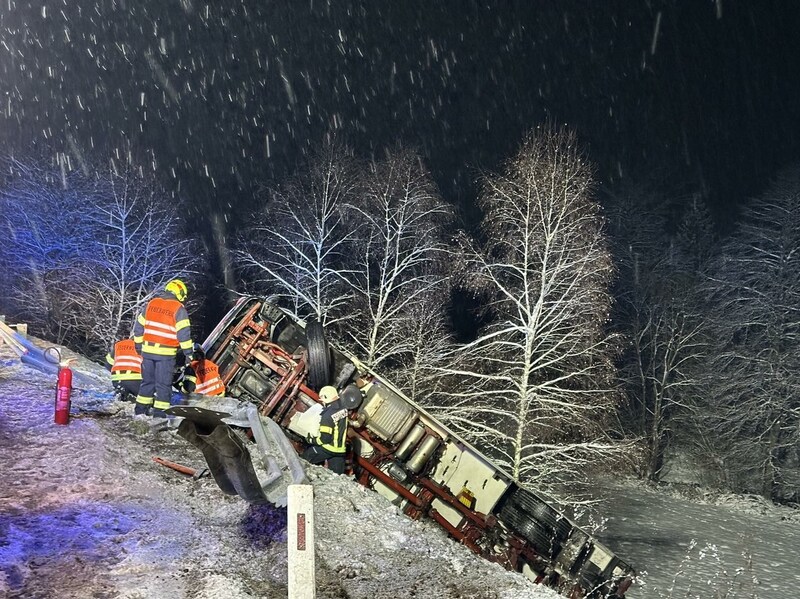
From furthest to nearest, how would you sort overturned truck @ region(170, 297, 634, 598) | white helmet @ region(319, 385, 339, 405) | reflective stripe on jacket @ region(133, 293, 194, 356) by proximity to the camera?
overturned truck @ region(170, 297, 634, 598)
white helmet @ region(319, 385, 339, 405)
reflective stripe on jacket @ region(133, 293, 194, 356)

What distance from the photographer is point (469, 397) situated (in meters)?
13.5

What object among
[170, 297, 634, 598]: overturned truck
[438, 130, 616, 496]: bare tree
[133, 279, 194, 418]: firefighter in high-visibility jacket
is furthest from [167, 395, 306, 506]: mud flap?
[438, 130, 616, 496]: bare tree

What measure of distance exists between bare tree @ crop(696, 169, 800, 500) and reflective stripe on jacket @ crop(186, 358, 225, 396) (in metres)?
17.3

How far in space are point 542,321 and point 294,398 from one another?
21.5 ft

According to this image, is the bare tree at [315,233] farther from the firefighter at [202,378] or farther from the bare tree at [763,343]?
the bare tree at [763,343]

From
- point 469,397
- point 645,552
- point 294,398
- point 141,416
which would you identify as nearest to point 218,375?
point 294,398

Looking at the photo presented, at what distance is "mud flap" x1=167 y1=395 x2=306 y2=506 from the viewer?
4.62 metres

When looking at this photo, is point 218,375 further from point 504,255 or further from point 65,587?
point 504,255

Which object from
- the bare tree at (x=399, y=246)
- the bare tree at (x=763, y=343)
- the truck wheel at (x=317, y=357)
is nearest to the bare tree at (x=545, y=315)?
the bare tree at (x=399, y=246)

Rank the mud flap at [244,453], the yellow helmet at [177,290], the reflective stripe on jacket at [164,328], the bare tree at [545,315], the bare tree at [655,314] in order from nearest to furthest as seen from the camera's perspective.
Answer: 1. the mud flap at [244,453]
2. the reflective stripe on jacket at [164,328]
3. the yellow helmet at [177,290]
4. the bare tree at [545,315]
5. the bare tree at [655,314]

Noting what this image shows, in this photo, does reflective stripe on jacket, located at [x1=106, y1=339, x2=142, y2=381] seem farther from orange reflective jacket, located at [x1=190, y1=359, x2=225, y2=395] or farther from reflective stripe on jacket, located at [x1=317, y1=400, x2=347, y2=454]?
reflective stripe on jacket, located at [x1=317, y1=400, x2=347, y2=454]

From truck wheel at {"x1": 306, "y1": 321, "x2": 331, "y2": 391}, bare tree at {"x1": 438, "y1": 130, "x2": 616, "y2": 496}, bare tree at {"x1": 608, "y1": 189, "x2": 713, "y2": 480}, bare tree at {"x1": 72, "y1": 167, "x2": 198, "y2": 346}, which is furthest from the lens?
bare tree at {"x1": 608, "y1": 189, "x2": 713, "y2": 480}

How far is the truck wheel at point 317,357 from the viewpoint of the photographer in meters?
8.26

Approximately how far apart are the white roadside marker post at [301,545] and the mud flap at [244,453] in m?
1.22
